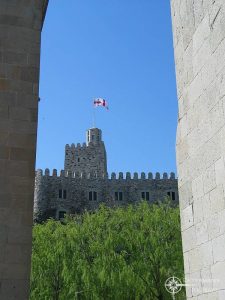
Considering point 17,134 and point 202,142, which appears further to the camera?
point 17,134

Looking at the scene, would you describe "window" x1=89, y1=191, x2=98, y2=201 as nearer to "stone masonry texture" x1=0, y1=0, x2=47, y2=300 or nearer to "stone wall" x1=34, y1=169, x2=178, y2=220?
"stone wall" x1=34, y1=169, x2=178, y2=220

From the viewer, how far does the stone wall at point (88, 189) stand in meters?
50.4

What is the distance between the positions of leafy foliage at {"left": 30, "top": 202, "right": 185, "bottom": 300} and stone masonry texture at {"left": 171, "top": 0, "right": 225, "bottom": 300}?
12.1m

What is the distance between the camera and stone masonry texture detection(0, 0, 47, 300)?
646 cm

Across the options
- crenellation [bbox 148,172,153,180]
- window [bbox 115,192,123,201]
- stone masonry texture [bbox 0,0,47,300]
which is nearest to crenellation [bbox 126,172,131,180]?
window [bbox 115,192,123,201]

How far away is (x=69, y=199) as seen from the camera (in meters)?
51.2

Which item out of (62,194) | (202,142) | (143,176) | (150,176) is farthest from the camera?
(150,176)

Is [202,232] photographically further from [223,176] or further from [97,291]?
[97,291]

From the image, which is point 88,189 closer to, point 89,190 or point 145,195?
point 89,190

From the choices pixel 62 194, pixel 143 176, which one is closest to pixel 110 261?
pixel 62 194

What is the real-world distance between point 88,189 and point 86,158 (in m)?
13.0

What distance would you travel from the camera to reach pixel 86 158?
64875 millimetres

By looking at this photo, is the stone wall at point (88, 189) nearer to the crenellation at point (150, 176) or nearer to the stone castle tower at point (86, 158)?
the crenellation at point (150, 176)

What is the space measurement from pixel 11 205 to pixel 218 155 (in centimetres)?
326
